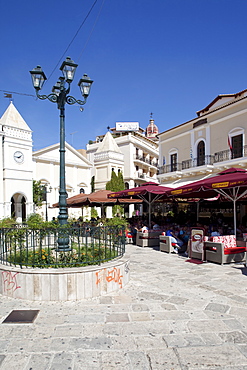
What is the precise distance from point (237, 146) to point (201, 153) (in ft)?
11.8

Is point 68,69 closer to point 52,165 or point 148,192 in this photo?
Result: point 148,192

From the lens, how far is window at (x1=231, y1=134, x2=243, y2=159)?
19391 millimetres

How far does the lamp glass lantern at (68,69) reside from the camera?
699 cm

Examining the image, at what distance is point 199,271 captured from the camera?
720 centimetres

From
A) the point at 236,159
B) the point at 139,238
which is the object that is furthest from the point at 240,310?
the point at 236,159

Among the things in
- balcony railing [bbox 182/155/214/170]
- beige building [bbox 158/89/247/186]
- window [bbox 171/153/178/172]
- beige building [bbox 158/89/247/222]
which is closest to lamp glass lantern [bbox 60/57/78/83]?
beige building [bbox 158/89/247/222]

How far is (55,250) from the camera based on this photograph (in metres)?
5.95

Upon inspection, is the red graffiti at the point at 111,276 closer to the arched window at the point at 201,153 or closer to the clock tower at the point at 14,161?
the arched window at the point at 201,153

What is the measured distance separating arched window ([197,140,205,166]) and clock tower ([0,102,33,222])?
17.1 m

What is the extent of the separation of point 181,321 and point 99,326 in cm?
127

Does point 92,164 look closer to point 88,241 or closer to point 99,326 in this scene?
point 88,241

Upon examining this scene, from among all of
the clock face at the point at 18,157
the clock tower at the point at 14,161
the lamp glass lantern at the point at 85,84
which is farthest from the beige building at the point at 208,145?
the clock face at the point at 18,157

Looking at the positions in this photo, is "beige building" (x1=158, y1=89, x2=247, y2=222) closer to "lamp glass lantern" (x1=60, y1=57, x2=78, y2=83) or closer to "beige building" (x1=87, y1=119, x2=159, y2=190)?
"beige building" (x1=87, y1=119, x2=159, y2=190)

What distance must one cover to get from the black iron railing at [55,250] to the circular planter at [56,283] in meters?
0.24
